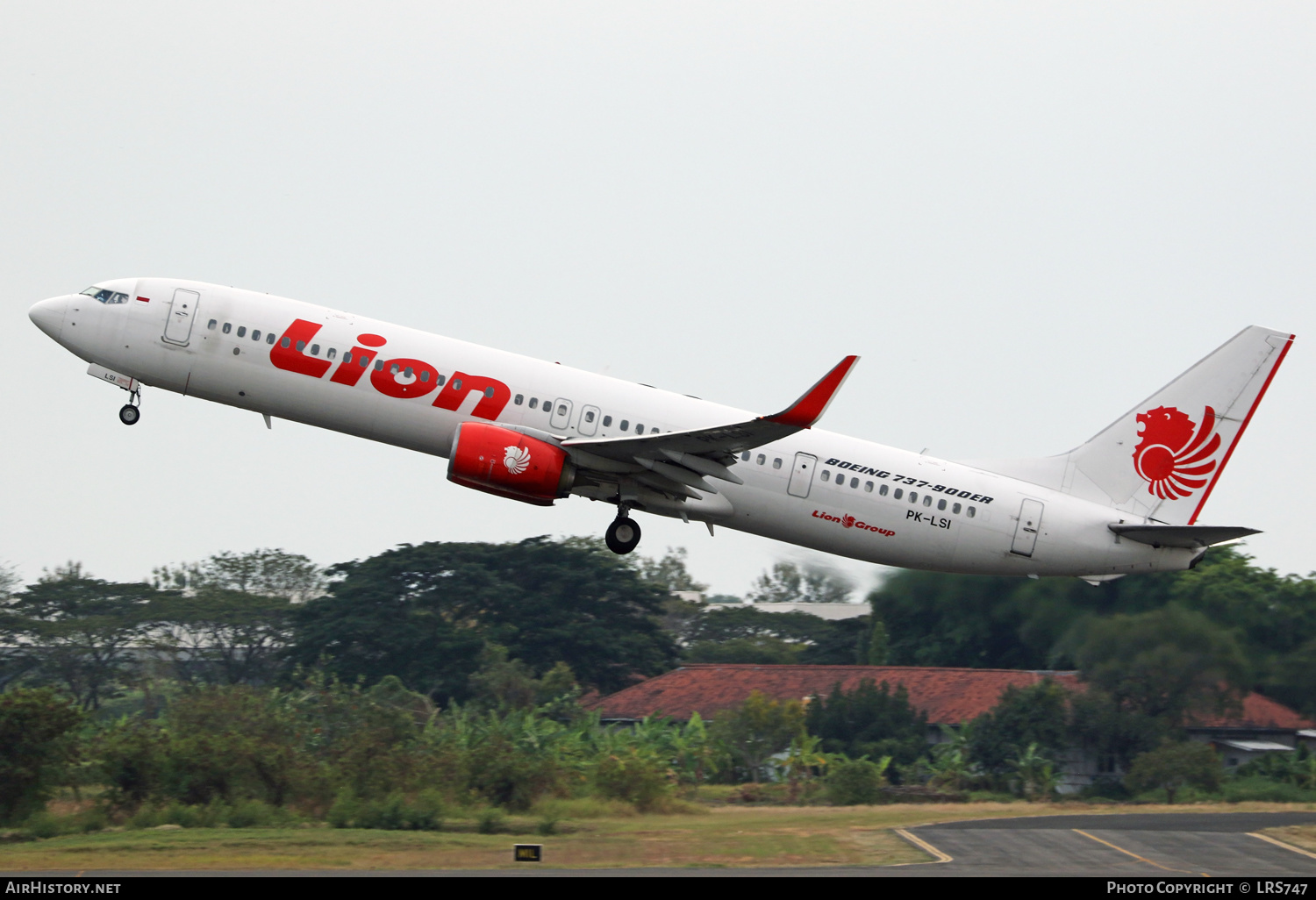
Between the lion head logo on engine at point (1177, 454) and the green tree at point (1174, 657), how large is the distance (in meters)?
14.4

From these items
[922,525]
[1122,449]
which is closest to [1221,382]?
[1122,449]

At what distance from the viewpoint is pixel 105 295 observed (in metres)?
33.2

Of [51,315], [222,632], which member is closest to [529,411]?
[51,315]

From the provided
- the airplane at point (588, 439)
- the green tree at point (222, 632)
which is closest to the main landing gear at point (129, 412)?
the airplane at point (588, 439)

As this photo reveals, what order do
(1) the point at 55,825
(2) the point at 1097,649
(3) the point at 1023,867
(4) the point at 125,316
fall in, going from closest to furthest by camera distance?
(4) the point at 125,316
(3) the point at 1023,867
(1) the point at 55,825
(2) the point at 1097,649

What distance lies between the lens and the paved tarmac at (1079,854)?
32.7 m

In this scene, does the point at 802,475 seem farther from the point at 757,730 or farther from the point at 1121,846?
the point at 757,730

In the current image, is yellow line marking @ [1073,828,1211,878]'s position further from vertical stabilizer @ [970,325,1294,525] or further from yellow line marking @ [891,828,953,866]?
vertical stabilizer @ [970,325,1294,525]

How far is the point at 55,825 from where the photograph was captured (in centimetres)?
4078

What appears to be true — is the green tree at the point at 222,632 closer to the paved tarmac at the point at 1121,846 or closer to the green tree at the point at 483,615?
the green tree at the point at 483,615

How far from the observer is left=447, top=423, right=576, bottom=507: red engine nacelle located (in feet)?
100

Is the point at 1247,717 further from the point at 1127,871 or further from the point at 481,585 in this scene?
the point at 481,585

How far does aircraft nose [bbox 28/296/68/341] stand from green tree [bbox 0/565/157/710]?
35.6m

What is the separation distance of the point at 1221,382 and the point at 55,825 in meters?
34.7
